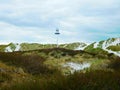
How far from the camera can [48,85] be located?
9.34 m

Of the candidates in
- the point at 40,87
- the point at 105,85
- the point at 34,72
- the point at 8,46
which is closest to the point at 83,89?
the point at 105,85

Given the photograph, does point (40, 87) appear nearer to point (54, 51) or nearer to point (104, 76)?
point (104, 76)

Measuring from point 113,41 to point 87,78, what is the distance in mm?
105835

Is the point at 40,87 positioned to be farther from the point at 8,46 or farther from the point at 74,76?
the point at 8,46

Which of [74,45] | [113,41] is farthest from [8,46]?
[113,41]

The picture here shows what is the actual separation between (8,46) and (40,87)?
4531 inches

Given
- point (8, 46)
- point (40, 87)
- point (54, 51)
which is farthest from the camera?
point (8, 46)

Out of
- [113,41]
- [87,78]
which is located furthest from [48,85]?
[113,41]

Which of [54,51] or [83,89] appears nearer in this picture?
[83,89]

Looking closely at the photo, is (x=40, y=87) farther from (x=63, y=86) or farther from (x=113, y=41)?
(x=113, y=41)

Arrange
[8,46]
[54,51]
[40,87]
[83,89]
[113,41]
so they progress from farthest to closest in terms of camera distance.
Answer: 1. [8,46]
2. [113,41]
3. [54,51]
4. [40,87]
5. [83,89]

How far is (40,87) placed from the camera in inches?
367

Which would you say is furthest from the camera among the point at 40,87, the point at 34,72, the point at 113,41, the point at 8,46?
the point at 8,46

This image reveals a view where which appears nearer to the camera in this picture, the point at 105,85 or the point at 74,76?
the point at 105,85
